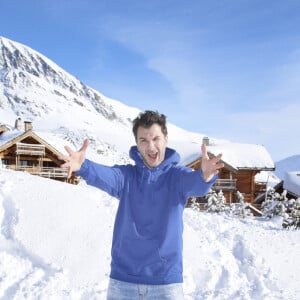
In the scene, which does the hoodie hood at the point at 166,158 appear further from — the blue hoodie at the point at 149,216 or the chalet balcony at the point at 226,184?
the chalet balcony at the point at 226,184

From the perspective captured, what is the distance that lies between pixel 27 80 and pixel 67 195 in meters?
133

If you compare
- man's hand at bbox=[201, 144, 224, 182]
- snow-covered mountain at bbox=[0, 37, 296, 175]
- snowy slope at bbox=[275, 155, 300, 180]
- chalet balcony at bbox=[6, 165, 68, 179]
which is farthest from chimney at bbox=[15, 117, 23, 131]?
snowy slope at bbox=[275, 155, 300, 180]

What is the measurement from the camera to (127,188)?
275cm

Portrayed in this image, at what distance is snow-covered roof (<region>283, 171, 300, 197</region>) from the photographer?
25842 millimetres

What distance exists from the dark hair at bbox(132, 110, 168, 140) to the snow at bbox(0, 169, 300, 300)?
3.91 metres

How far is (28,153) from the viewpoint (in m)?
27.0

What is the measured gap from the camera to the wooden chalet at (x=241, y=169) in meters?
27.3

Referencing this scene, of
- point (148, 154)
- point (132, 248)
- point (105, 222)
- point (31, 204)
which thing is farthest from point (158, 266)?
point (31, 204)

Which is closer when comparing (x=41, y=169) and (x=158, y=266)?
(x=158, y=266)

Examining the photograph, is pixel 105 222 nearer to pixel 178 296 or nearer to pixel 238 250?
pixel 238 250

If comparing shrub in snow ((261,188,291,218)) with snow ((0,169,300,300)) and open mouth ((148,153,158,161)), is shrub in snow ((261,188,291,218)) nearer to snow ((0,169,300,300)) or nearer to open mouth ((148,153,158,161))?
snow ((0,169,300,300))

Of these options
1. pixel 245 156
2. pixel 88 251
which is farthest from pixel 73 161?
pixel 245 156

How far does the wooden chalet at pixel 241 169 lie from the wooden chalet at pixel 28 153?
10.2 metres

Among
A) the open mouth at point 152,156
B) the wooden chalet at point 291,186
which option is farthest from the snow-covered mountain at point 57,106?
the open mouth at point 152,156
